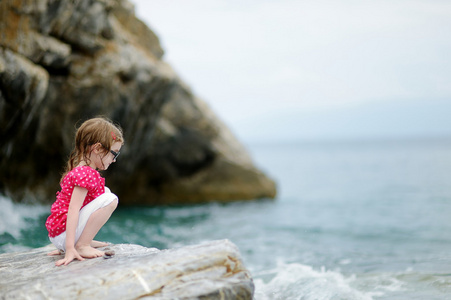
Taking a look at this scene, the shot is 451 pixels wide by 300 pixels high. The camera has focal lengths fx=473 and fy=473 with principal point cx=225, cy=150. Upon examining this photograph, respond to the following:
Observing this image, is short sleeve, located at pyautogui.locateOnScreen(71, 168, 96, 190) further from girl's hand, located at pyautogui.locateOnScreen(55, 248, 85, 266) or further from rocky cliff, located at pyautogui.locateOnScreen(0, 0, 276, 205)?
rocky cliff, located at pyautogui.locateOnScreen(0, 0, 276, 205)

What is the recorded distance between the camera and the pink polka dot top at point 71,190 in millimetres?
4281

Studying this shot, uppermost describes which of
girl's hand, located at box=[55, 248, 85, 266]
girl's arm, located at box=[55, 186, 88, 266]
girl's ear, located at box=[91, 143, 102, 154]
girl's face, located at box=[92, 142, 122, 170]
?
girl's ear, located at box=[91, 143, 102, 154]

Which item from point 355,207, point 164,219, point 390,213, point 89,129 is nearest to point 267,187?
point 355,207

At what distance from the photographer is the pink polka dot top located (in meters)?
4.28

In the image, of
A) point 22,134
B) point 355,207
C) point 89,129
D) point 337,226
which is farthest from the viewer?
point 355,207

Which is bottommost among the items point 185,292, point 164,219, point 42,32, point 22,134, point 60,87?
point 164,219

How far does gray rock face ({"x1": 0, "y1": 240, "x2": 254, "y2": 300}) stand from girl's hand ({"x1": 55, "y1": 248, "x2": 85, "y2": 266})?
11 cm

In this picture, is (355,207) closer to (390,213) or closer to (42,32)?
(390,213)

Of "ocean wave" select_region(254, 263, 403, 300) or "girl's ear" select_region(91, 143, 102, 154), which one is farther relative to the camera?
"ocean wave" select_region(254, 263, 403, 300)

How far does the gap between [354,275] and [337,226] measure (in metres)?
5.90

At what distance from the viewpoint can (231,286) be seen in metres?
3.63

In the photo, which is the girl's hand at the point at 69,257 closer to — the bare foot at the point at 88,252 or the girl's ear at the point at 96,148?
the bare foot at the point at 88,252

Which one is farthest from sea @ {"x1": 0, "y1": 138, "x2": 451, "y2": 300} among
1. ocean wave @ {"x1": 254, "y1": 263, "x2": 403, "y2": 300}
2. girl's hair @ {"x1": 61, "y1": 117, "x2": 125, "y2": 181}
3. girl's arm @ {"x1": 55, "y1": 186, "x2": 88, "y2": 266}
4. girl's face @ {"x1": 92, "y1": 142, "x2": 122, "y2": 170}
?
girl's hair @ {"x1": 61, "y1": 117, "x2": 125, "y2": 181}

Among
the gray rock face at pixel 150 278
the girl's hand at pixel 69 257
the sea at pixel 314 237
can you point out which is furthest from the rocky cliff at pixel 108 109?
the gray rock face at pixel 150 278
